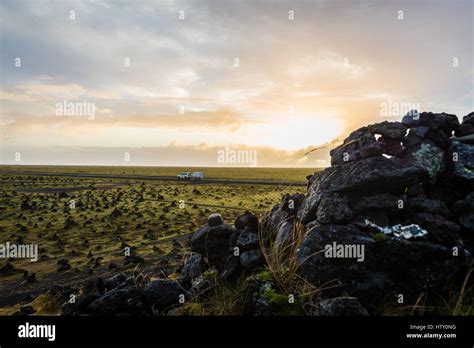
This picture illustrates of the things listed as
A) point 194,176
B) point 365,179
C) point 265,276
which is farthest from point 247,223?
point 194,176

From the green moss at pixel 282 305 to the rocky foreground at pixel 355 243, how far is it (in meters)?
0.02

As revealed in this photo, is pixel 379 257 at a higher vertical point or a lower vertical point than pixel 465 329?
higher

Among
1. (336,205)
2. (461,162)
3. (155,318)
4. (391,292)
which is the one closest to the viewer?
(155,318)

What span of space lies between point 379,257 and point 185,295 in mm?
4286

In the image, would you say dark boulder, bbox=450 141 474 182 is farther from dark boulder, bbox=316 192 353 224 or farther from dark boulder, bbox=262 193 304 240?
dark boulder, bbox=262 193 304 240

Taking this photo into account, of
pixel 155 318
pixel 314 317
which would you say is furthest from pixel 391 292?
pixel 155 318

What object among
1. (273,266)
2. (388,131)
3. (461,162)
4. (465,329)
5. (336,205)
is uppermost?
(388,131)

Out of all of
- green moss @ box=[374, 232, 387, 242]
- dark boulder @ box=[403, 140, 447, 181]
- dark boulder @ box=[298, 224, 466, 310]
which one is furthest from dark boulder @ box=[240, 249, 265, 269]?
dark boulder @ box=[403, 140, 447, 181]

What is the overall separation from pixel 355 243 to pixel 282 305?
175cm

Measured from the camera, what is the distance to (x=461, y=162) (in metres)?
7.45

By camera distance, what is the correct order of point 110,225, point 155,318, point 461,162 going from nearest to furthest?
point 155,318 → point 461,162 → point 110,225

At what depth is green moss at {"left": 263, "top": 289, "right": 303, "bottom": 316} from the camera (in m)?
5.82

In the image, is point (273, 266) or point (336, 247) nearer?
point (336, 247)

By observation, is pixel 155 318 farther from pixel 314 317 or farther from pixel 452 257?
pixel 452 257
